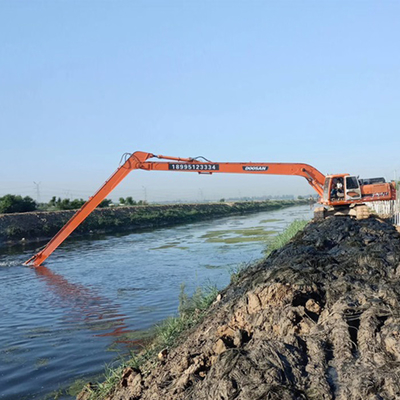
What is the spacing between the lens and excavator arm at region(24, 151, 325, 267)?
16.8 metres

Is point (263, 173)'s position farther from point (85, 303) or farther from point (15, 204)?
point (15, 204)

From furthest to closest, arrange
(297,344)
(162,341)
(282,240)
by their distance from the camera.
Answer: (282,240), (162,341), (297,344)

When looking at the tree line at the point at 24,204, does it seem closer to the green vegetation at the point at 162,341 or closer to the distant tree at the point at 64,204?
the distant tree at the point at 64,204

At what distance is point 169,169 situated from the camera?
17.2 metres

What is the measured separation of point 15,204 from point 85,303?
27008mm

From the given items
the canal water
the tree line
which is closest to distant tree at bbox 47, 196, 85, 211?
the tree line

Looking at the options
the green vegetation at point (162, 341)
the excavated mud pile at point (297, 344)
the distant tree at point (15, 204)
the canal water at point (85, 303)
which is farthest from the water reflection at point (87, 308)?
the distant tree at point (15, 204)

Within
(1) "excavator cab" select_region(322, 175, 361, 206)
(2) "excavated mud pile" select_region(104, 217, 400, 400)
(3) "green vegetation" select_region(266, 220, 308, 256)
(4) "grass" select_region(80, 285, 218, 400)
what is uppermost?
(1) "excavator cab" select_region(322, 175, 361, 206)

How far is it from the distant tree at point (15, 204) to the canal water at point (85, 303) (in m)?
12.9

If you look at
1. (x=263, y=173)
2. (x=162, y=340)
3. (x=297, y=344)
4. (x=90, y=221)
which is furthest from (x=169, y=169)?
(x=90, y=221)

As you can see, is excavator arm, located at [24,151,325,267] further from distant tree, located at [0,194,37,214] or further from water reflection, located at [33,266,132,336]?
distant tree, located at [0,194,37,214]

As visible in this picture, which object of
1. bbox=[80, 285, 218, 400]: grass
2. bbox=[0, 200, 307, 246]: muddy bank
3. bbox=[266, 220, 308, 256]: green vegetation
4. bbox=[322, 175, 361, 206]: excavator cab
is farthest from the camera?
bbox=[0, 200, 307, 246]: muddy bank

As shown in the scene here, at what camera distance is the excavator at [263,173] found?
16.8 metres

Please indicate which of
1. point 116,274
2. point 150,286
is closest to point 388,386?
point 150,286
